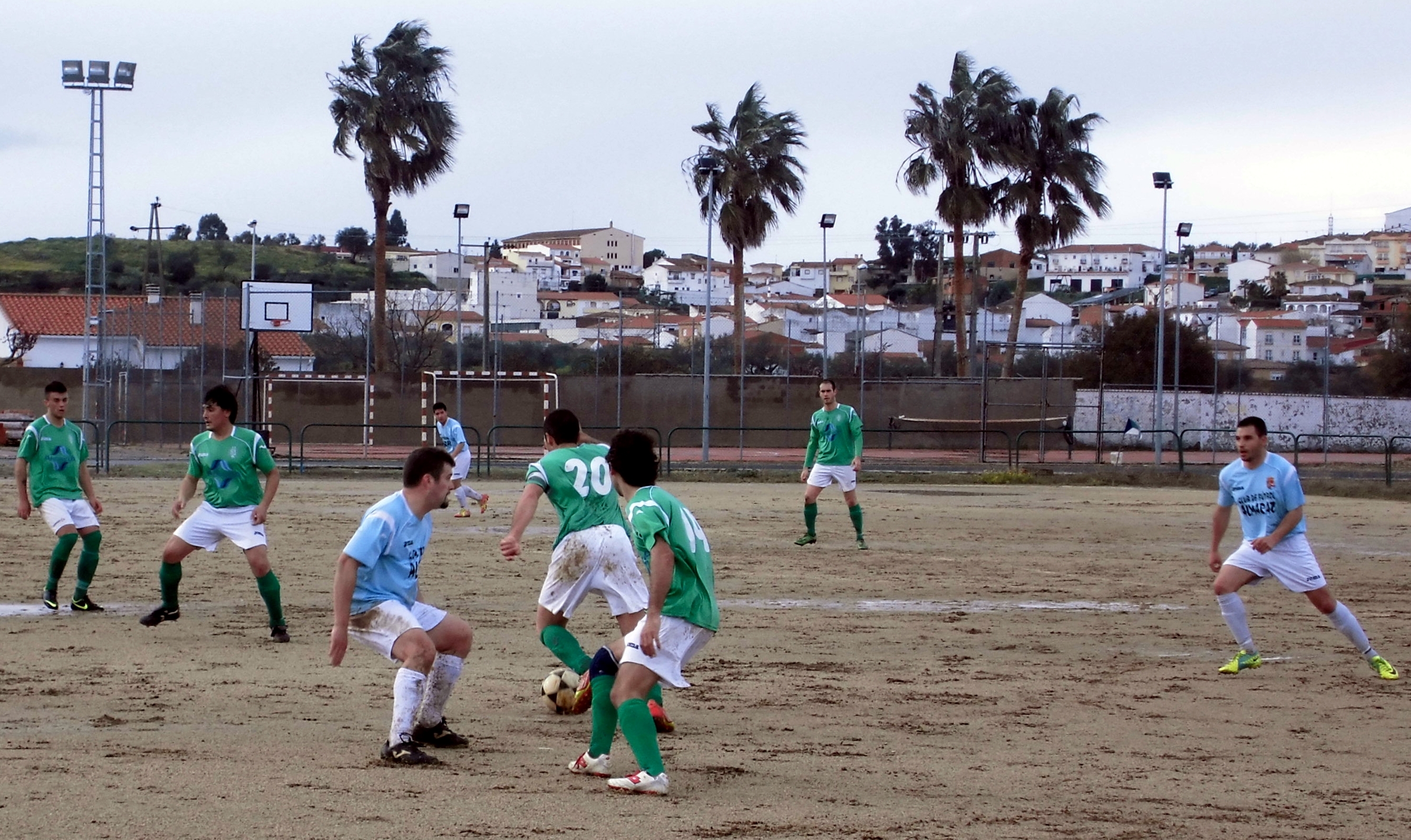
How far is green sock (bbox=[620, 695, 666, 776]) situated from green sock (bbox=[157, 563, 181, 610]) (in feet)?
17.0

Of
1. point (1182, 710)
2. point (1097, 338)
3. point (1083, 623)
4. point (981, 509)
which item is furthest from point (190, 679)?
point (1097, 338)

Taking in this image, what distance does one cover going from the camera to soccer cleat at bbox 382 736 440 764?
599 centimetres

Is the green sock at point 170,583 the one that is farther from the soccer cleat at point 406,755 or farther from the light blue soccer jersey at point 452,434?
the light blue soccer jersey at point 452,434

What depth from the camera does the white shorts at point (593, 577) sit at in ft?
24.2

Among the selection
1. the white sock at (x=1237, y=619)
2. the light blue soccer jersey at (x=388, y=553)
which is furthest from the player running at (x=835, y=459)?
the light blue soccer jersey at (x=388, y=553)

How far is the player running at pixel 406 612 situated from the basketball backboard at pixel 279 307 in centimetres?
2692

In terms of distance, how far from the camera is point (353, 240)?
119 metres

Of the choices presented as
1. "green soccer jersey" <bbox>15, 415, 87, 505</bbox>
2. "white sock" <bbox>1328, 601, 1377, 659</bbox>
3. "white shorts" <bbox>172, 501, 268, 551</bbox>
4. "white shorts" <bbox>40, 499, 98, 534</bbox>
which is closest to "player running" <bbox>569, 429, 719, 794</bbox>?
"white shorts" <bbox>172, 501, 268, 551</bbox>

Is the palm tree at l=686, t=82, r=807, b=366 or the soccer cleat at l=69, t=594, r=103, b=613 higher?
the palm tree at l=686, t=82, r=807, b=366

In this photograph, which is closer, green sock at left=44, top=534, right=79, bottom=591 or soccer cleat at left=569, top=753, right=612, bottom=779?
soccer cleat at left=569, top=753, right=612, bottom=779

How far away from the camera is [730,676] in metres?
8.45

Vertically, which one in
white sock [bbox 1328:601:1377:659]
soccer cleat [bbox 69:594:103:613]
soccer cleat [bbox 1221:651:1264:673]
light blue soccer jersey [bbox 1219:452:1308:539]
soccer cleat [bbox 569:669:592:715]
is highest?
light blue soccer jersey [bbox 1219:452:1308:539]

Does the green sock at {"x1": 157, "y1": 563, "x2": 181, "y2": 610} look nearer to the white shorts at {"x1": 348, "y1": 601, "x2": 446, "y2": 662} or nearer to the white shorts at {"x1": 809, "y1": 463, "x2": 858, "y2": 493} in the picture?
the white shorts at {"x1": 348, "y1": 601, "x2": 446, "y2": 662}

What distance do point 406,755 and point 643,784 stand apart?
1118 mm
